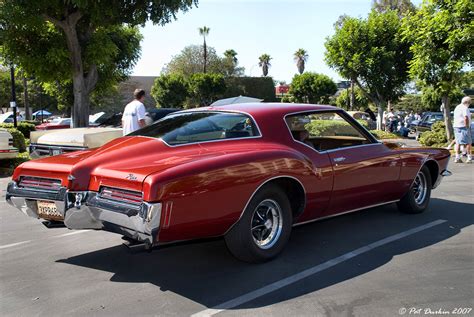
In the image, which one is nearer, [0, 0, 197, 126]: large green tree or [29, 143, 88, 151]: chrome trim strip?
[29, 143, 88, 151]: chrome trim strip

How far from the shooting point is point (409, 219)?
580cm

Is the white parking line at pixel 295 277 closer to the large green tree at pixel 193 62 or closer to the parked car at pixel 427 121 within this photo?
the parked car at pixel 427 121

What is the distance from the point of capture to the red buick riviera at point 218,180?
3572 millimetres

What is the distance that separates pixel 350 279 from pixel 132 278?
1.86m

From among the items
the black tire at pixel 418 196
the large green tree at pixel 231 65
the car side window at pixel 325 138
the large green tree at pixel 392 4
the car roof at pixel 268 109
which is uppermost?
the large green tree at pixel 392 4

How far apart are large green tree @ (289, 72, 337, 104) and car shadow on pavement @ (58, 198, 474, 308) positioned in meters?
46.5

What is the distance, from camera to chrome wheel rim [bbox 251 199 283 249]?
423 centimetres

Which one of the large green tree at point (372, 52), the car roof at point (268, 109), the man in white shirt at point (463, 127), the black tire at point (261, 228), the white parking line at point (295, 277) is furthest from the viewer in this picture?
the large green tree at point (372, 52)

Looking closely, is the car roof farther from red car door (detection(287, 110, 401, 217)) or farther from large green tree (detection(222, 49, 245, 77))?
large green tree (detection(222, 49, 245, 77))

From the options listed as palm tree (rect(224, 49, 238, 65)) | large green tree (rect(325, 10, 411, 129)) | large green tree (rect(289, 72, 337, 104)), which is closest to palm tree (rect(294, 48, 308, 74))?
palm tree (rect(224, 49, 238, 65))

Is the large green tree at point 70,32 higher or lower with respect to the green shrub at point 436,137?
higher

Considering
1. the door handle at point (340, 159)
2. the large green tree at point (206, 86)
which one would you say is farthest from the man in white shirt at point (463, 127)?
the large green tree at point (206, 86)

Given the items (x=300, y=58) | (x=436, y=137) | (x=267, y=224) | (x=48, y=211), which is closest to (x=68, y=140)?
(x=48, y=211)

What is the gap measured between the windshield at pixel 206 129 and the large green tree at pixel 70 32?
8702 mm
